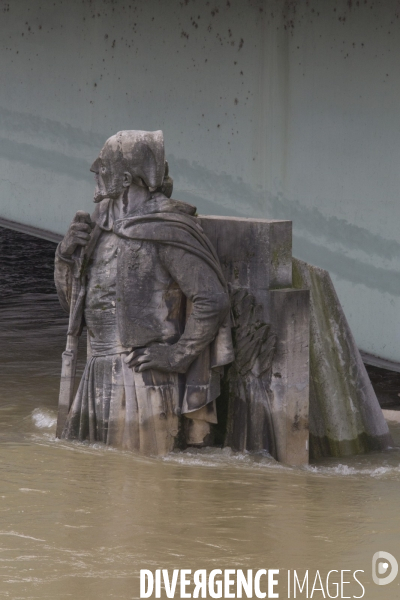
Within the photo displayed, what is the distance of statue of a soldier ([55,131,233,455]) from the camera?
624 cm

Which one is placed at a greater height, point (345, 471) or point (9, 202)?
point (9, 202)

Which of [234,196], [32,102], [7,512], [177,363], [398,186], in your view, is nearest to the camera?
[7,512]

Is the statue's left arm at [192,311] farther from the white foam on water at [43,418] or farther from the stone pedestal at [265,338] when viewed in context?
the white foam on water at [43,418]

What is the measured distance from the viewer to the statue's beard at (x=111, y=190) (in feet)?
20.7

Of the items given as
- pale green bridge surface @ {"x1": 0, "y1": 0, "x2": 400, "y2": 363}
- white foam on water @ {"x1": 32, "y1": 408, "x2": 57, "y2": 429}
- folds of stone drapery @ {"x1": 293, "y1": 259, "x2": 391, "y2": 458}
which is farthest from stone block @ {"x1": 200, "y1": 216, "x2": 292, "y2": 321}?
pale green bridge surface @ {"x1": 0, "y1": 0, "x2": 400, "y2": 363}

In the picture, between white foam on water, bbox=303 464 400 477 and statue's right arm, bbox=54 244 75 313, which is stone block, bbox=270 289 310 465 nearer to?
white foam on water, bbox=303 464 400 477

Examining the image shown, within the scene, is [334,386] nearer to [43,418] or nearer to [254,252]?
[254,252]

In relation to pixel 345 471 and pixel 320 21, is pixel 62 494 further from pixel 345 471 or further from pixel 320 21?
pixel 320 21

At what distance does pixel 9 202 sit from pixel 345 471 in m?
6.91

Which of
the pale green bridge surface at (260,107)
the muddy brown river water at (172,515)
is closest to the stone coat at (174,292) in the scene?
the muddy brown river water at (172,515)

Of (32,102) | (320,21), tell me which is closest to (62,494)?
(320,21)

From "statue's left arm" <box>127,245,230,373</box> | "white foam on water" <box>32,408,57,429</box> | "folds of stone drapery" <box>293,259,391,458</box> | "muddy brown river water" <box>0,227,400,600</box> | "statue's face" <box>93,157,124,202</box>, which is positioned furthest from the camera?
"white foam on water" <box>32,408,57,429</box>

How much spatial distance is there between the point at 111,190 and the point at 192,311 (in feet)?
2.61

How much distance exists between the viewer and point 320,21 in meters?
9.59
